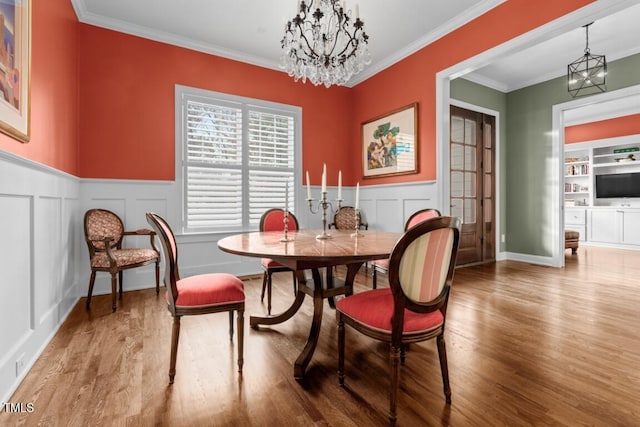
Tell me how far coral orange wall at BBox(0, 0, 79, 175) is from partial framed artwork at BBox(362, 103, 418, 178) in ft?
11.8

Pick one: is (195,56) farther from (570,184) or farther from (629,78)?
(570,184)

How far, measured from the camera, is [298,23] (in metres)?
2.30

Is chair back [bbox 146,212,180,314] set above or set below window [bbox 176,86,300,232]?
below

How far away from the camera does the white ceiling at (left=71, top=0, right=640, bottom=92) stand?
3.00 meters

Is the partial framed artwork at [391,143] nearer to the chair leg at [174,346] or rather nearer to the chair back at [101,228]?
the chair leg at [174,346]

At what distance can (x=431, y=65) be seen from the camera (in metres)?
3.60

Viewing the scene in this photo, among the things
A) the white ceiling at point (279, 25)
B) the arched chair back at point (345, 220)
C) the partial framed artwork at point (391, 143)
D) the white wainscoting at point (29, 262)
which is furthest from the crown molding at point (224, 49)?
the arched chair back at point (345, 220)

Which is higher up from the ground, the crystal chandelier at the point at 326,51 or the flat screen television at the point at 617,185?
the crystal chandelier at the point at 326,51

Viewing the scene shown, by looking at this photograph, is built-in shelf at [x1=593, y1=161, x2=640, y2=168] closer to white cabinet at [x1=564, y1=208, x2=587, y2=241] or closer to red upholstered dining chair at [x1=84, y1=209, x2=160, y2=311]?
white cabinet at [x1=564, y1=208, x2=587, y2=241]

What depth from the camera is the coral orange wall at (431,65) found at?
8.68ft

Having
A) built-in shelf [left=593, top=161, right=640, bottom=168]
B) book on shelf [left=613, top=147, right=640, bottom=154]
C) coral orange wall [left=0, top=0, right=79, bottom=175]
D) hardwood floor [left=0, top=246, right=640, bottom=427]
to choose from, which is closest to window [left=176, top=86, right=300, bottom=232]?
coral orange wall [left=0, top=0, right=79, bottom=175]

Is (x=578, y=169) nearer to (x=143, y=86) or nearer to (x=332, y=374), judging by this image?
(x=332, y=374)

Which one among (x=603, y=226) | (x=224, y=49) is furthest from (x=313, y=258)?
(x=603, y=226)

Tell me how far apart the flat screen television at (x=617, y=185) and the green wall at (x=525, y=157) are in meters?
3.51
